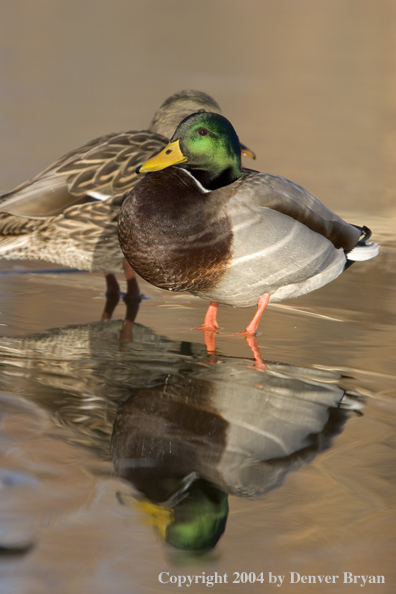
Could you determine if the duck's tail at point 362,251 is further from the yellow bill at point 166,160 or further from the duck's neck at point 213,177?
the yellow bill at point 166,160

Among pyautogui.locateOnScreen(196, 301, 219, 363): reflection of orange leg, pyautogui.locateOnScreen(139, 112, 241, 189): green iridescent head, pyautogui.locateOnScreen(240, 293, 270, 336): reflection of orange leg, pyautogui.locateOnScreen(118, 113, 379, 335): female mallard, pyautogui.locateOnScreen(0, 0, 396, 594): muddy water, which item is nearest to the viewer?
pyautogui.locateOnScreen(0, 0, 396, 594): muddy water

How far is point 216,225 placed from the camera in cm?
380

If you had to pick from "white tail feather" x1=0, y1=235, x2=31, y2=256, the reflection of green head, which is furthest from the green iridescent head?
the reflection of green head

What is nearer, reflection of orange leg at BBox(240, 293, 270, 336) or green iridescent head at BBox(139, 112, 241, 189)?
green iridescent head at BBox(139, 112, 241, 189)

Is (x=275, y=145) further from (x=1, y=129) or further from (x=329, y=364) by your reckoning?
(x=329, y=364)

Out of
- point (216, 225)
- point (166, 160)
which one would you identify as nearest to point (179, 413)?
point (216, 225)

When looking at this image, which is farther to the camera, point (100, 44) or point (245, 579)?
point (100, 44)

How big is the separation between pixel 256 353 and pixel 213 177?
850 mm

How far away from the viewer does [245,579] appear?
2.24 meters

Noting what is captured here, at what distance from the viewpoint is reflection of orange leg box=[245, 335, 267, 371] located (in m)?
3.81

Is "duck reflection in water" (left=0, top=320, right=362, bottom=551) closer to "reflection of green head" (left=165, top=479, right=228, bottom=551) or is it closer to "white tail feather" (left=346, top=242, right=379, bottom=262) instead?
"reflection of green head" (left=165, top=479, right=228, bottom=551)

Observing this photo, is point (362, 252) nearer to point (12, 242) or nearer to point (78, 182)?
point (78, 182)

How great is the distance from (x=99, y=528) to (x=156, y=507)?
0.62 feet

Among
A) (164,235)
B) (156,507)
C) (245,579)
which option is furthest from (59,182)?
(245,579)
